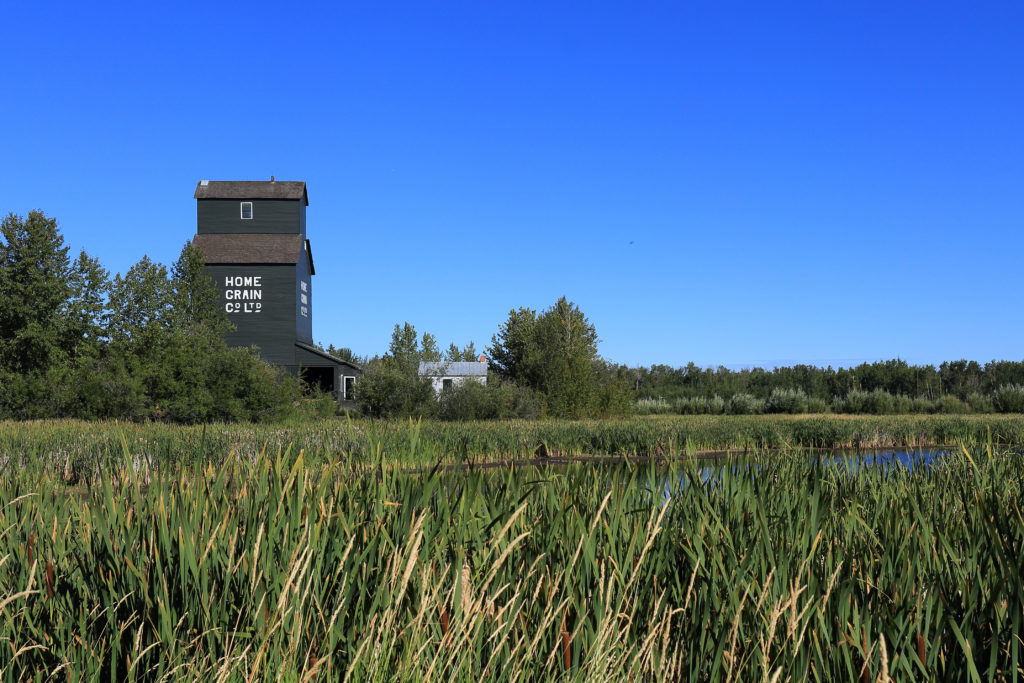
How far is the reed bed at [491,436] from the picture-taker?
52.2 feet

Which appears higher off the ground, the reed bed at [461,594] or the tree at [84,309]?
the tree at [84,309]

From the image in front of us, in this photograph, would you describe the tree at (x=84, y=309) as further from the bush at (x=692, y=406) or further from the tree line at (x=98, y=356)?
the bush at (x=692, y=406)

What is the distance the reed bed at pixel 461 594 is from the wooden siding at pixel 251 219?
44376mm

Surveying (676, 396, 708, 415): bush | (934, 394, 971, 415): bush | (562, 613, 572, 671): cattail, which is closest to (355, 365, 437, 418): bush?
(676, 396, 708, 415): bush

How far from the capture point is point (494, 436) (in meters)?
22.0

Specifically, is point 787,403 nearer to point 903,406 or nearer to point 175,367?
point 903,406

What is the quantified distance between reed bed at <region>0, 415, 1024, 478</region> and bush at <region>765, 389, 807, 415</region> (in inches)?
686

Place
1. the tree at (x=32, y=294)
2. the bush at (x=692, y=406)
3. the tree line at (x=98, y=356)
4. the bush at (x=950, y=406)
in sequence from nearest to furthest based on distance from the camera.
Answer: the tree line at (x=98, y=356), the tree at (x=32, y=294), the bush at (x=950, y=406), the bush at (x=692, y=406)

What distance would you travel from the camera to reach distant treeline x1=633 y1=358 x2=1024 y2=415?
145ft

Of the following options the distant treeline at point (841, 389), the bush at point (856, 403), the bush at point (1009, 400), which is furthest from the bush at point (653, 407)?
the bush at point (1009, 400)

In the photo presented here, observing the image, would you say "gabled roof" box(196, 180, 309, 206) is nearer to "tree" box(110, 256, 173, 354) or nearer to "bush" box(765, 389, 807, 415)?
"tree" box(110, 256, 173, 354)

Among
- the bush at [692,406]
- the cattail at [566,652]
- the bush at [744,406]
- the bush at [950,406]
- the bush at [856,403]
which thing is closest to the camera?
the cattail at [566,652]

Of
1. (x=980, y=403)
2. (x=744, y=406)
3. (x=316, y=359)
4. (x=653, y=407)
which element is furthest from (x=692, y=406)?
(x=316, y=359)

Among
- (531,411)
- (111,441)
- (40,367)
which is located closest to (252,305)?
(40,367)
